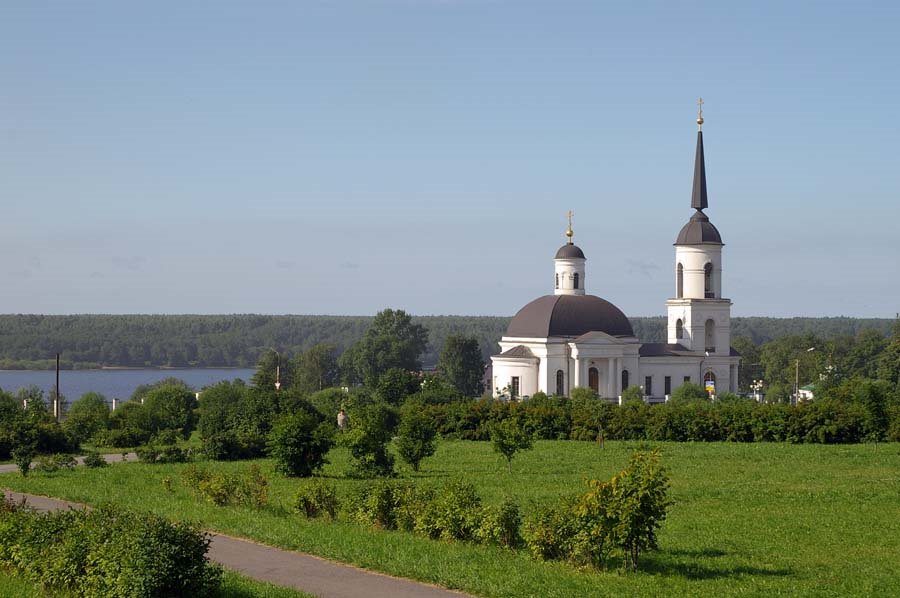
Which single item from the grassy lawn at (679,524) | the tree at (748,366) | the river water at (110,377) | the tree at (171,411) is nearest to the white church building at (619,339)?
the tree at (171,411)

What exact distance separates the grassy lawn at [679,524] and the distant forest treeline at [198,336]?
4512 inches

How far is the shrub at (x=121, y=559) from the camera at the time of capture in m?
12.9

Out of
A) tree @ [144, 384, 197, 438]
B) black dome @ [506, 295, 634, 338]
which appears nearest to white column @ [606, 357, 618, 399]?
black dome @ [506, 295, 634, 338]

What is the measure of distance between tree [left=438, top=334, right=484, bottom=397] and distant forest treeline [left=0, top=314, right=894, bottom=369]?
2665 inches

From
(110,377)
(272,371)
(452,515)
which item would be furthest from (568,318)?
(110,377)

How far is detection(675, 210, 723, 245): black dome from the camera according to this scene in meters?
66.6

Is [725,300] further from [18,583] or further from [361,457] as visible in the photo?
[18,583]

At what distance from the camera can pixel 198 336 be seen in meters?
173

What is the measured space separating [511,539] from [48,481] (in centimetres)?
1249

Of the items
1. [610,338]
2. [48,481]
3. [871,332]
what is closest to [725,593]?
[48,481]

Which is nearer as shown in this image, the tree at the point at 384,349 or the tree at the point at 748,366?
the tree at the point at 384,349

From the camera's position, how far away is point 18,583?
573 inches

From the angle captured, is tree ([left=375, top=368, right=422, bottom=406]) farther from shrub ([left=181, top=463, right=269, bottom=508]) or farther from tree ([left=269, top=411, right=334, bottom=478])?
shrub ([left=181, top=463, right=269, bottom=508])

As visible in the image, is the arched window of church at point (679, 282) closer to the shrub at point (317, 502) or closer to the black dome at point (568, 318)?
the black dome at point (568, 318)
